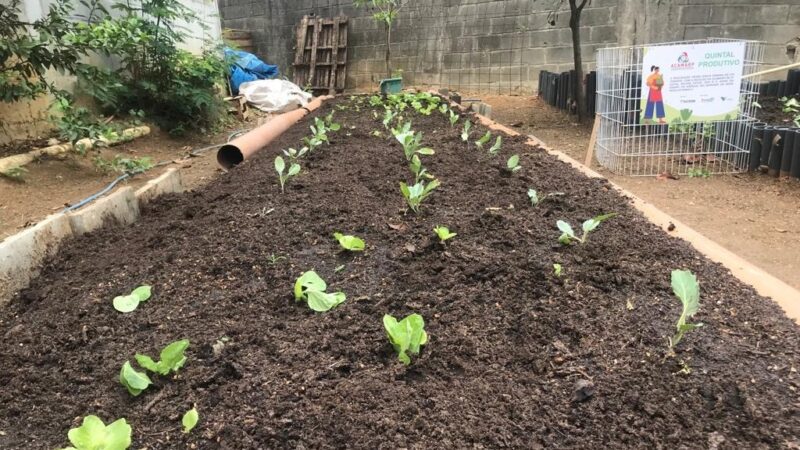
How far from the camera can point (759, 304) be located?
1.66 meters

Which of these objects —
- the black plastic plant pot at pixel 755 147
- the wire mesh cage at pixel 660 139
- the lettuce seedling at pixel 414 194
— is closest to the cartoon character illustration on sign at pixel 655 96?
the wire mesh cage at pixel 660 139

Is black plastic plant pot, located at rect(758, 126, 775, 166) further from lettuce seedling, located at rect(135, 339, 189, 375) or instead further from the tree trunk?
lettuce seedling, located at rect(135, 339, 189, 375)

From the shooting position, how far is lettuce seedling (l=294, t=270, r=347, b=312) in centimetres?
181

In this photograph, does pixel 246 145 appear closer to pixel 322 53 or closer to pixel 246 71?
pixel 246 71

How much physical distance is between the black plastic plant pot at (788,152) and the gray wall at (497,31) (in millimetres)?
3735

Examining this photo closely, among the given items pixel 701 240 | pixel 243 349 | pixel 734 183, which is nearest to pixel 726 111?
pixel 734 183

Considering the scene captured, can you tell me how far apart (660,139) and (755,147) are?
86cm

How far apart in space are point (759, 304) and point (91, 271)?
2616 mm

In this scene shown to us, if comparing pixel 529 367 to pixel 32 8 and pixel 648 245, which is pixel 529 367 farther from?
pixel 32 8

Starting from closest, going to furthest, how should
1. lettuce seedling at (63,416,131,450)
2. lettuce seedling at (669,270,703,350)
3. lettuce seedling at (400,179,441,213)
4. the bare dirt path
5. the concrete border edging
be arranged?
Answer: 1. lettuce seedling at (63,416,131,450)
2. lettuce seedling at (669,270,703,350)
3. the concrete border edging
4. lettuce seedling at (400,179,441,213)
5. the bare dirt path

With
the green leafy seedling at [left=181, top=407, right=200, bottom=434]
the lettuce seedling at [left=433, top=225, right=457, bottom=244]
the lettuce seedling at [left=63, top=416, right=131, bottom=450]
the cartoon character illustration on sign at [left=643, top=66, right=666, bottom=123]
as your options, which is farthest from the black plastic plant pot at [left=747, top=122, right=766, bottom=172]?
the lettuce seedling at [left=63, top=416, right=131, bottom=450]

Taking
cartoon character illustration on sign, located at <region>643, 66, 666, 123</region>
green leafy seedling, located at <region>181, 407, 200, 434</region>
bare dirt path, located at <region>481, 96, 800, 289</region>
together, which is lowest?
bare dirt path, located at <region>481, 96, 800, 289</region>

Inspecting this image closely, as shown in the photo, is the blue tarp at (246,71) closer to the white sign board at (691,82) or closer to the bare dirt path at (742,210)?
the bare dirt path at (742,210)

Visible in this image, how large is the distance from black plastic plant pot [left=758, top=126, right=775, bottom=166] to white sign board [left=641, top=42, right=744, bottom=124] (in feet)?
1.05
